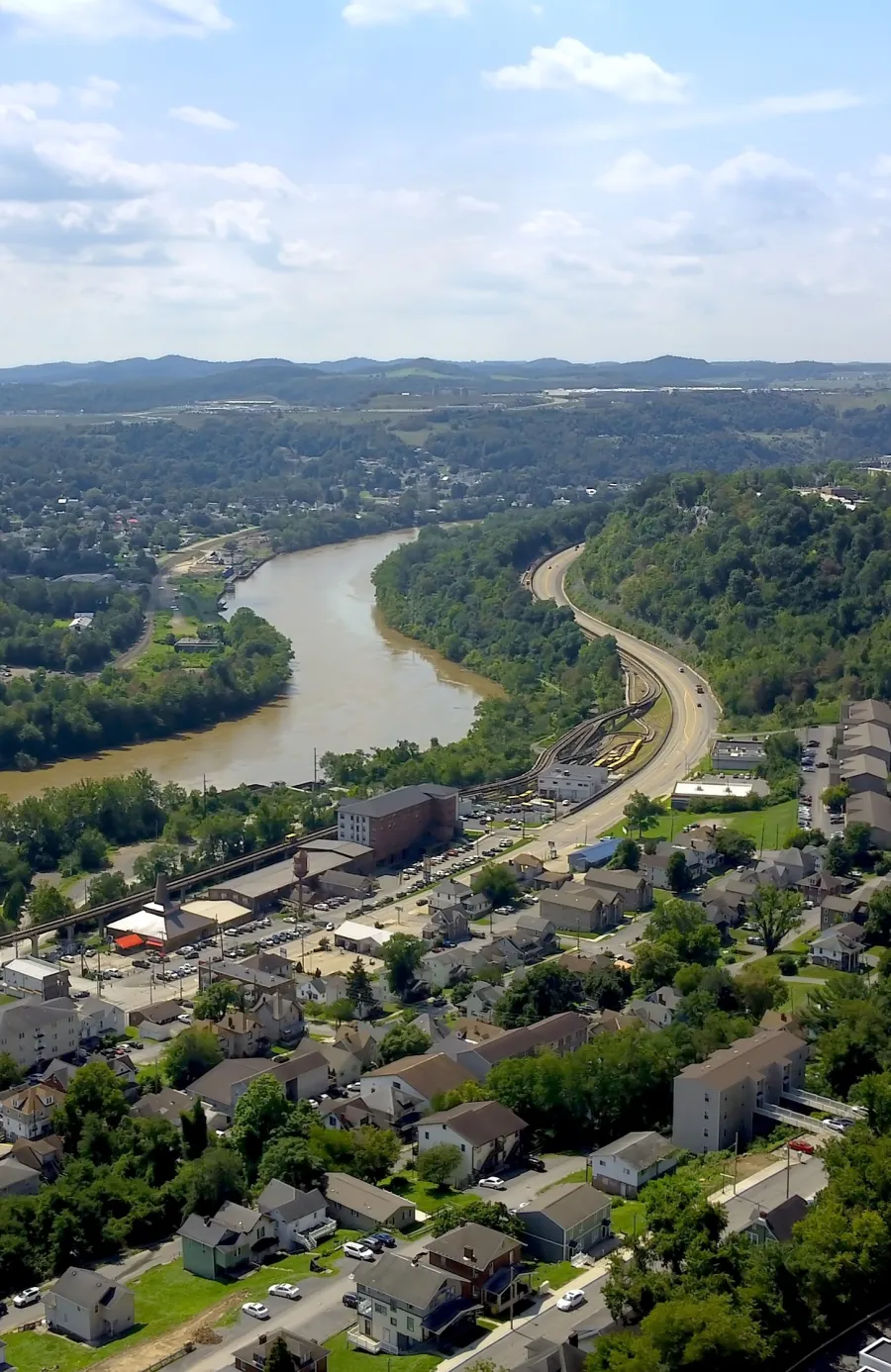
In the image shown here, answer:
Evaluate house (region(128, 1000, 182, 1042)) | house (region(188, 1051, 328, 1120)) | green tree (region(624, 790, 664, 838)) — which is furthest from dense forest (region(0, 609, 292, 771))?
house (region(188, 1051, 328, 1120))

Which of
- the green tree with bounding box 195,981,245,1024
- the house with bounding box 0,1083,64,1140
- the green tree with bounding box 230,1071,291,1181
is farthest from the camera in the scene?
the green tree with bounding box 195,981,245,1024

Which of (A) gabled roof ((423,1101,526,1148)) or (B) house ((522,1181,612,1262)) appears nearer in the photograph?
(B) house ((522,1181,612,1262))

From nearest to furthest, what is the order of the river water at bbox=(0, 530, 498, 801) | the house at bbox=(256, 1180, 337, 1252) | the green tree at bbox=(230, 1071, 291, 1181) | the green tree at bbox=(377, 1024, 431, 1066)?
the house at bbox=(256, 1180, 337, 1252)
the green tree at bbox=(230, 1071, 291, 1181)
the green tree at bbox=(377, 1024, 431, 1066)
the river water at bbox=(0, 530, 498, 801)

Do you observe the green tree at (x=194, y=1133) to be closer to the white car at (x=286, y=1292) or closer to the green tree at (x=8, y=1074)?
the white car at (x=286, y=1292)

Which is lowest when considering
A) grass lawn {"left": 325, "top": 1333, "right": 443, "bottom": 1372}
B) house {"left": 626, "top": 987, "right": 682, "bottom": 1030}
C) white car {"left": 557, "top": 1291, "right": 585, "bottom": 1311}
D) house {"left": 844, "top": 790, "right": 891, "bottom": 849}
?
grass lawn {"left": 325, "top": 1333, "right": 443, "bottom": 1372}

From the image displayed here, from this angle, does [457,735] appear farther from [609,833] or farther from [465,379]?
[465,379]

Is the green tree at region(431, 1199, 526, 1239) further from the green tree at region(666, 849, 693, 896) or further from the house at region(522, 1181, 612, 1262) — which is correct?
the green tree at region(666, 849, 693, 896)
